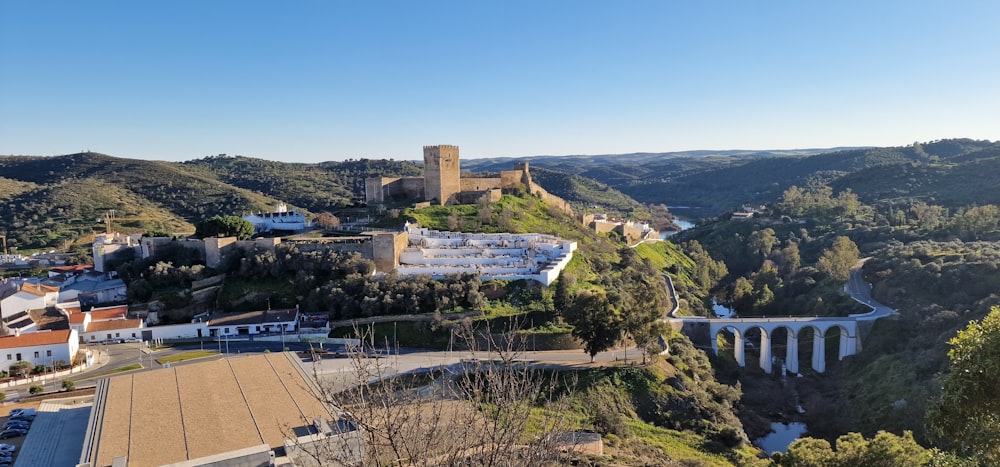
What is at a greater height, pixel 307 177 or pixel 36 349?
pixel 307 177

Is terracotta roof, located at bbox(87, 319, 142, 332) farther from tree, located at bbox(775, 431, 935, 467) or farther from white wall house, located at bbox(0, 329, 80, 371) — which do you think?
tree, located at bbox(775, 431, 935, 467)

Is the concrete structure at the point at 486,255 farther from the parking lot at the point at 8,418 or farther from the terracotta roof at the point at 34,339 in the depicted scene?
the parking lot at the point at 8,418

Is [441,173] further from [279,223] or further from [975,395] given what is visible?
[975,395]

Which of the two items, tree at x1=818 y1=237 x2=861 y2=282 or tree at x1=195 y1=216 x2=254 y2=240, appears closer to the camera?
tree at x1=195 y1=216 x2=254 y2=240

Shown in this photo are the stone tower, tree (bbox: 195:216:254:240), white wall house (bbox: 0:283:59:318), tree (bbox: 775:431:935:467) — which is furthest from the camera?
the stone tower

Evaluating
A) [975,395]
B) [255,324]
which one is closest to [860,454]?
[975,395]

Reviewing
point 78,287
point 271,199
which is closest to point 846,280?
point 78,287

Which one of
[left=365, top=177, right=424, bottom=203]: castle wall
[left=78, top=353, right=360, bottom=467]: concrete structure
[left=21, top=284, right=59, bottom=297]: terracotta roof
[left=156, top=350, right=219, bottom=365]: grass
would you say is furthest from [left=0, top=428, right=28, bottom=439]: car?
[left=365, top=177, right=424, bottom=203]: castle wall
